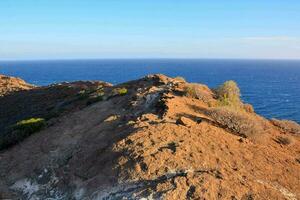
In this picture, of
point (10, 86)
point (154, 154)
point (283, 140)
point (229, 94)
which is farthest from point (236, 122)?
point (10, 86)

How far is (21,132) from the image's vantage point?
25.6 metres

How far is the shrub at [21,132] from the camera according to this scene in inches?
974

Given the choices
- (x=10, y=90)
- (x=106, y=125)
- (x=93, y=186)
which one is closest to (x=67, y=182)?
(x=93, y=186)

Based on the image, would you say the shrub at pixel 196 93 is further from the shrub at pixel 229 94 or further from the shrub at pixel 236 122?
the shrub at pixel 236 122

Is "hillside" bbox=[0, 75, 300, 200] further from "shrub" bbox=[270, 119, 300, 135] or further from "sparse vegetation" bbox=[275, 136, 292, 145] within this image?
"shrub" bbox=[270, 119, 300, 135]

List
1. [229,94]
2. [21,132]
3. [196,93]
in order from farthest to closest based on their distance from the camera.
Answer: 1. [229,94]
2. [196,93]
3. [21,132]

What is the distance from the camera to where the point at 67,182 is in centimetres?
1839

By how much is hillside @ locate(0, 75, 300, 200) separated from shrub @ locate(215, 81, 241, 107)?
54cm

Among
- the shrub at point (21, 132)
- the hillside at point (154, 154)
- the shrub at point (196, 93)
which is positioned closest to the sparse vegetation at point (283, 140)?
the hillside at point (154, 154)

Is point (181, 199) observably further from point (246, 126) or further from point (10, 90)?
point (10, 90)

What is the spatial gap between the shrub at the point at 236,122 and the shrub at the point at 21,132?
424 inches

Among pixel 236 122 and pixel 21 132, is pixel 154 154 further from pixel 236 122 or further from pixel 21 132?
pixel 21 132

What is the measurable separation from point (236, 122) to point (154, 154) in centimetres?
627

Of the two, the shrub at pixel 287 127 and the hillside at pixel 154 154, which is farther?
the shrub at pixel 287 127
